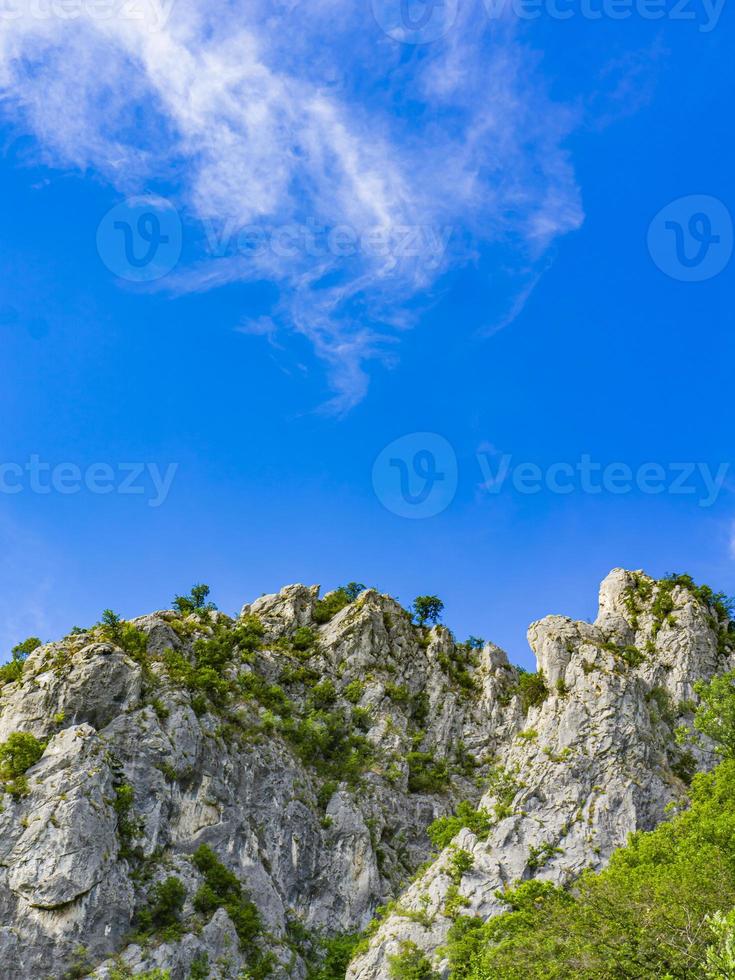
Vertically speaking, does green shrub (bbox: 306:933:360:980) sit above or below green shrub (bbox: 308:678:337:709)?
below

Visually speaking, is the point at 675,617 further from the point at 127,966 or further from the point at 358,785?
the point at 127,966

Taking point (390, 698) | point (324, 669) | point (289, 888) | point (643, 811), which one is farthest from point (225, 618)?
point (643, 811)

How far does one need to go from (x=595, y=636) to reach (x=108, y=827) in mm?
47029

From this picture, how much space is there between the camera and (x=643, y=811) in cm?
6109

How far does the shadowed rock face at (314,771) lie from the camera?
2060 inches

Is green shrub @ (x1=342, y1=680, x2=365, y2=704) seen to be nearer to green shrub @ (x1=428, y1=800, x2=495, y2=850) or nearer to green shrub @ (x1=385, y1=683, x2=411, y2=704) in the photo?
green shrub @ (x1=385, y1=683, x2=411, y2=704)

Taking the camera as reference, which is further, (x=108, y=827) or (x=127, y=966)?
(x=108, y=827)

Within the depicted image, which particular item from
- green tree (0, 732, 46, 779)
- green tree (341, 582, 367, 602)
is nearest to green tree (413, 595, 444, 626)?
green tree (341, 582, 367, 602)

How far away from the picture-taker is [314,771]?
7031 centimetres

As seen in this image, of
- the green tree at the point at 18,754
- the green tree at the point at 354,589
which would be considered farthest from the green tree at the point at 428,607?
the green tree at the point at 18,754

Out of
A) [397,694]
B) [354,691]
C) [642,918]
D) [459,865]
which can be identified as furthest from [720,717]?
[354,691]

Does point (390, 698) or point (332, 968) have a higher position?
point (390, 698)

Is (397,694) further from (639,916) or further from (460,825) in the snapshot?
(639,916)

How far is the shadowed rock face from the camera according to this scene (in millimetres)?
52312
